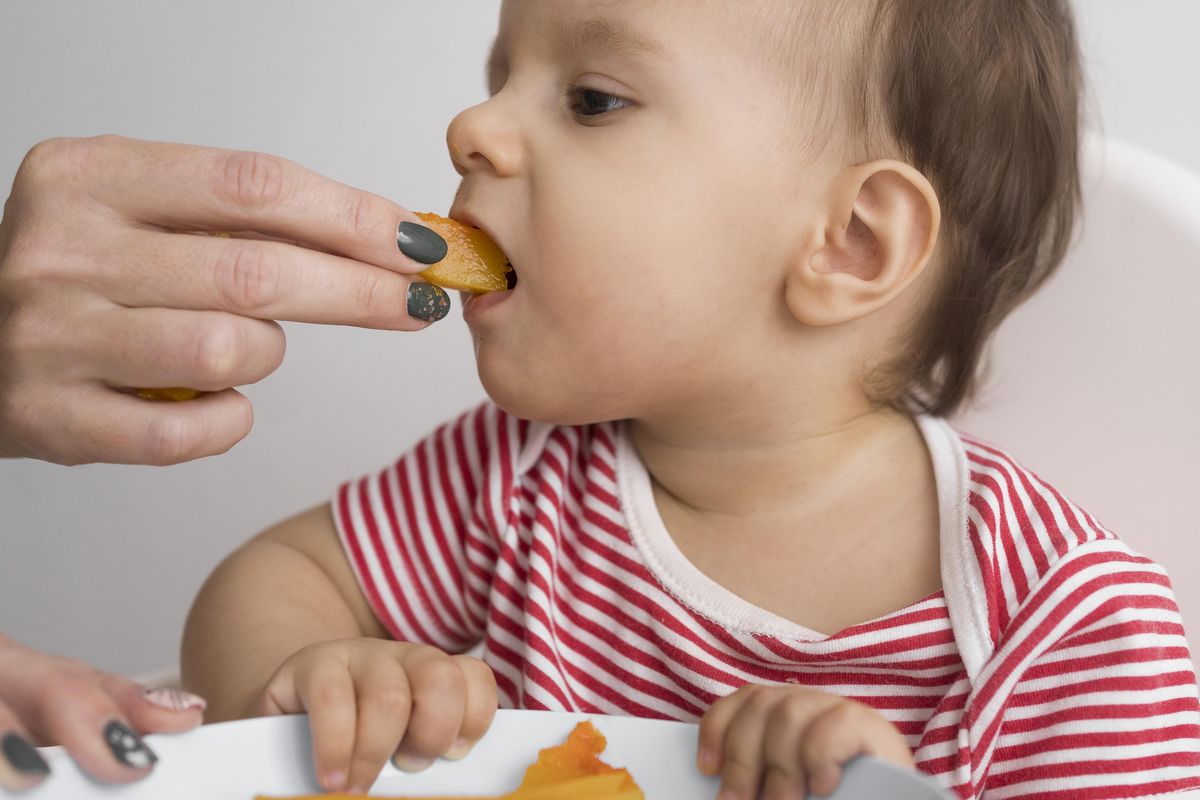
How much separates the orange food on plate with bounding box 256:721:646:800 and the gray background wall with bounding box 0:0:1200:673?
897 millimetres

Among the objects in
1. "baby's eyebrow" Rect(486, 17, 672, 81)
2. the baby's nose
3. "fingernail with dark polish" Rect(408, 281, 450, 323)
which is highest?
"baby's eyebrow" Rect(486, 17, 672, 81)

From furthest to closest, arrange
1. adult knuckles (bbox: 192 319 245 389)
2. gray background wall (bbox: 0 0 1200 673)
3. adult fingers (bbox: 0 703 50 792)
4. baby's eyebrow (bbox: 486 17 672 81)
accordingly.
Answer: gray background wall (bbox: 0 0 1200 673) < baby's eyebrow (bbox: 486 17 672 81) < adult knuckles (bbox: 192 319 245 389) < adult fingers (bbox: 0 703 50 792)

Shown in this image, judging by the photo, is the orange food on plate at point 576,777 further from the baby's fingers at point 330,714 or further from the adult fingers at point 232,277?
the adult fingers at point 232,277

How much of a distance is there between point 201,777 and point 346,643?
14 cm

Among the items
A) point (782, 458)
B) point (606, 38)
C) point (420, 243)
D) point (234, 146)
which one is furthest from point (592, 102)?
point (234, 146)

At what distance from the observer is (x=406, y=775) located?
531 millimetres

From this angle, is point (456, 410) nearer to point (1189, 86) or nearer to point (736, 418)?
point (736, 418)

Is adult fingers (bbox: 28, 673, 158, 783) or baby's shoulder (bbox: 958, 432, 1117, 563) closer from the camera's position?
adult fingers (bbox: 28, 673, 158, 783)

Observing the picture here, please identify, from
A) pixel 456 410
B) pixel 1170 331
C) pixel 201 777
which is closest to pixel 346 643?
pixel 201 777

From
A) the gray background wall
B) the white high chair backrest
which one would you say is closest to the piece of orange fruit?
the white high chair backrest

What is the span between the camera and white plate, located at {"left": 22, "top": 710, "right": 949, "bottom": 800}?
468 millimetres

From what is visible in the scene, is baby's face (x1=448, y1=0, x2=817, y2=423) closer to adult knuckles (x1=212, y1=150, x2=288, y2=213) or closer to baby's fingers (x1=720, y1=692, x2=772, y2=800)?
adult knuckles (x1=212, y1=150, x2=288, y2=213)

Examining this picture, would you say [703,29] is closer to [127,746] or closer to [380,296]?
[380,296]

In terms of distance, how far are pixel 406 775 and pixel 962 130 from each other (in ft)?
1.70
